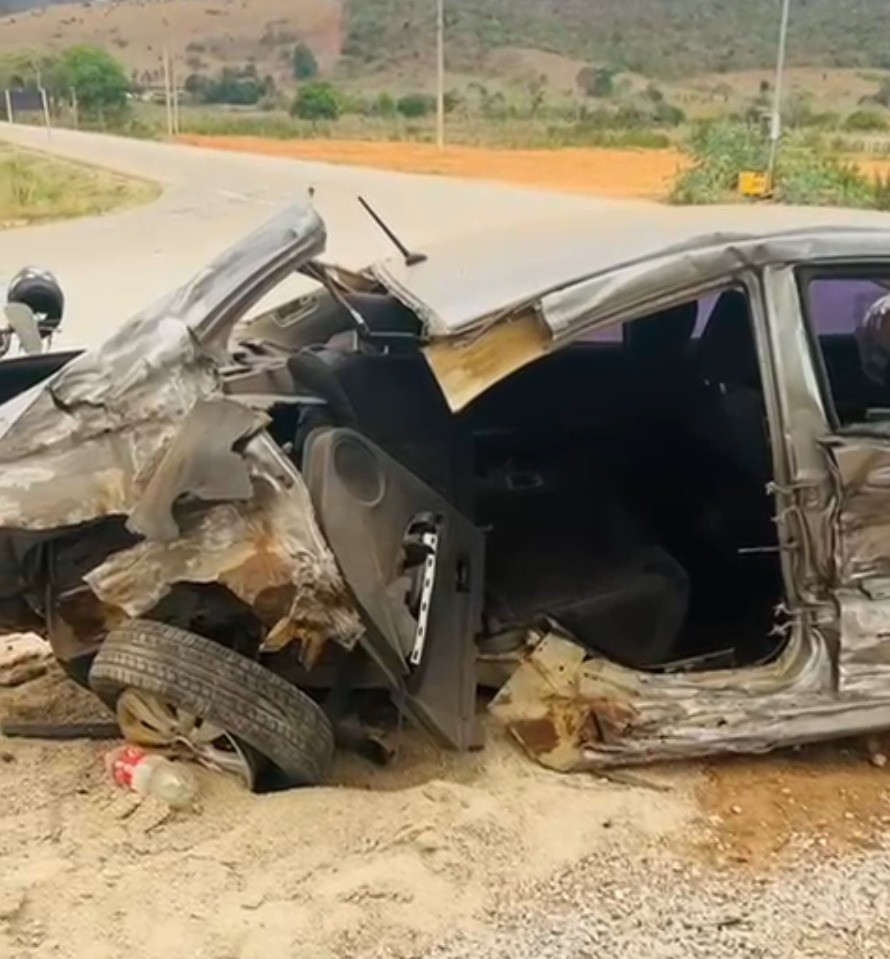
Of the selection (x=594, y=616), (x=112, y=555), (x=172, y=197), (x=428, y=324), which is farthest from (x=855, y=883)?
(x=172, y=197)

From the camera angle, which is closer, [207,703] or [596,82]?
[207,703]

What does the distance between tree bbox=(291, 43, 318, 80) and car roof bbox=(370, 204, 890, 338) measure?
9830 centimetres

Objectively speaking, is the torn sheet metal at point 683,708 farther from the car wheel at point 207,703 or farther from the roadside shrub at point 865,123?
the roadside shrub at point 865,123

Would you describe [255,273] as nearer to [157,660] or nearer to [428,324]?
[428,324]

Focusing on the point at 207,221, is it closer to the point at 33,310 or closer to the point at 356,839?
the point at 33,310

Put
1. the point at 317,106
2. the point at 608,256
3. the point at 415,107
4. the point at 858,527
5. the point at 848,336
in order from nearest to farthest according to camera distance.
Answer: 1. the point at 858,527
2. the point at 608,256
3. the point at 848,336
4. the point at 317,106
5. the point at 415,107

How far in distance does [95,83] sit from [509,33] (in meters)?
30.7

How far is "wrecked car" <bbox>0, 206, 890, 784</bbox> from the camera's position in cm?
349

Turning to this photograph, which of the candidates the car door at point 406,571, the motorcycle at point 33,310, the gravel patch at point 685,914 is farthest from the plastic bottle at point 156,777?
the motorcycle at point 33,310

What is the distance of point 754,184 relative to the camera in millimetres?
28688

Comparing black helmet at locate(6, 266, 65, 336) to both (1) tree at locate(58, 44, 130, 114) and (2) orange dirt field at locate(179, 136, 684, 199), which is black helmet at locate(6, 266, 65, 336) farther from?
(1) tree at locate(58, 44, 130, 114)

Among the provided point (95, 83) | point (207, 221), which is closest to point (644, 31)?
point (95, 83)

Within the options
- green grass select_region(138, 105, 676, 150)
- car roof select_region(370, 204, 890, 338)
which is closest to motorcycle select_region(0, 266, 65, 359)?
car roof select_region(370, 204, 890, 338)

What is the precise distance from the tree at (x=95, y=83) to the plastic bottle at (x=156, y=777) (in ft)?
257
